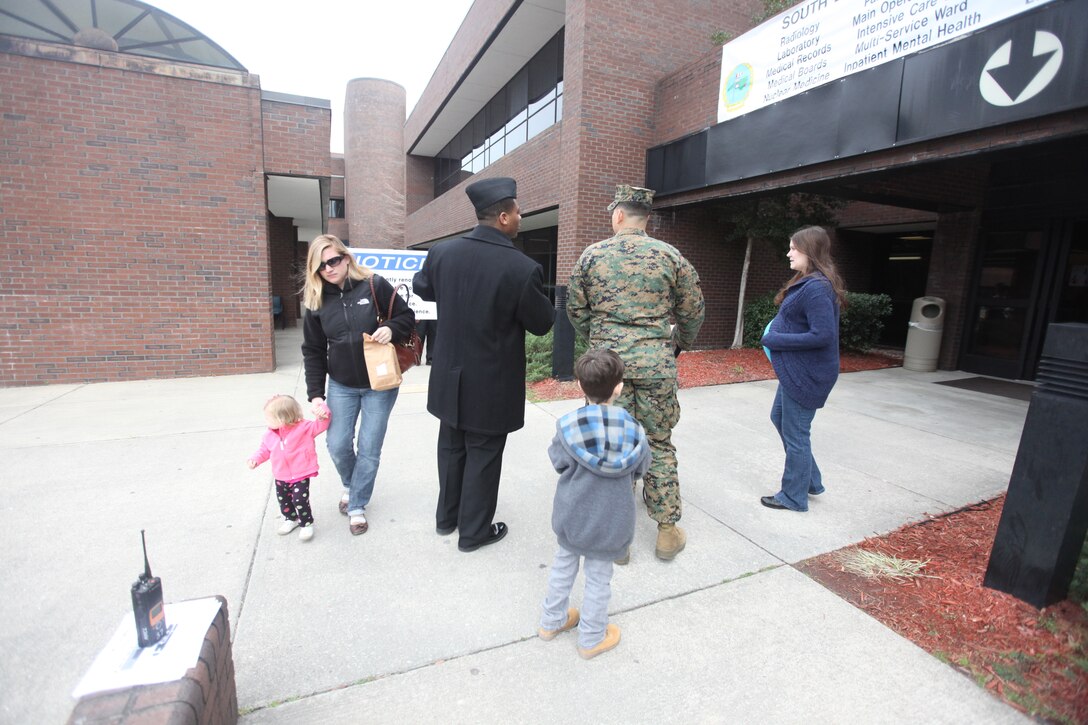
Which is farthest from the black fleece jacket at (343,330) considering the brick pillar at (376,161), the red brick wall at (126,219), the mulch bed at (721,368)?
the brick pillar at (376,161)

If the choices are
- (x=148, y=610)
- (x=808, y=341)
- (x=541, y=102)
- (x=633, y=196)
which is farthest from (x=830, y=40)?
(x=541, y=102)

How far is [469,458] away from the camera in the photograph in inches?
116

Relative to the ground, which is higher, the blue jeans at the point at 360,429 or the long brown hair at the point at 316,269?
the long brown hair at the point at 316,269

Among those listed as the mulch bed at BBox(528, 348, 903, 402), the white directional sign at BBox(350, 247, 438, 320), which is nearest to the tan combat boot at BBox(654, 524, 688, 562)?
the mulch bed at BBox(528, 348, 903, 402)

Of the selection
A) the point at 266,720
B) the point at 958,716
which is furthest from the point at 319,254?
the point at 958,716

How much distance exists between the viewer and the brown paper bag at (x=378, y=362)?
10.1 ft

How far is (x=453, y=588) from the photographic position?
2684 millimetres

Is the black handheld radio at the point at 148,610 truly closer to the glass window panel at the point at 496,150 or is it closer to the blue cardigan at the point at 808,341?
the blue cardigan at the point at 808,341

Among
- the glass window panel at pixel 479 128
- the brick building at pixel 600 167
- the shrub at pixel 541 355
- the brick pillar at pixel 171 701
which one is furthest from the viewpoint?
the glass window panel at pixel 479 128

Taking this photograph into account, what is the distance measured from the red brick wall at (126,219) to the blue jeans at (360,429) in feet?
18.6

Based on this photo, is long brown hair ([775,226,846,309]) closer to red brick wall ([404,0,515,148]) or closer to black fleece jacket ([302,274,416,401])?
black fleece jacket ([302,274,416,401])

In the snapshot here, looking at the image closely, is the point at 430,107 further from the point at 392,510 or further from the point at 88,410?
the point at 392,510

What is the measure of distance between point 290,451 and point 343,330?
0.71 metres

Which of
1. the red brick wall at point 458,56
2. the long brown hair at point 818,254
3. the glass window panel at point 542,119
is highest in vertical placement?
the red brick wall at point 458,56
